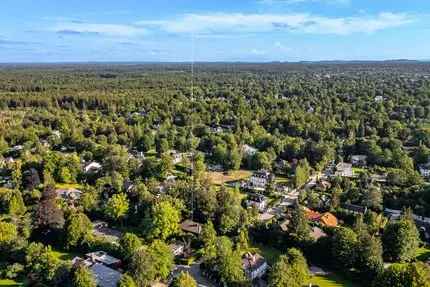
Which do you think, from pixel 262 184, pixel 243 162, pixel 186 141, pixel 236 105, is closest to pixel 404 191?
pixel 262 184

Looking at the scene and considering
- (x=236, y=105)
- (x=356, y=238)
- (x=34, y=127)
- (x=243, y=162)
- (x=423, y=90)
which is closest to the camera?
(x=356, y=238)

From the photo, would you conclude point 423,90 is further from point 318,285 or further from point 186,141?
point 318,285

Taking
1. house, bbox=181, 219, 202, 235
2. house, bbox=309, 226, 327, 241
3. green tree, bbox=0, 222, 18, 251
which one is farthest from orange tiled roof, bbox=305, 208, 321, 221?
green tree, bbox=0, 222, 18, 251

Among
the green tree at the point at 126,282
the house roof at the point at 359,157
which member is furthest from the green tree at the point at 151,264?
the house roof at the point at 359,157

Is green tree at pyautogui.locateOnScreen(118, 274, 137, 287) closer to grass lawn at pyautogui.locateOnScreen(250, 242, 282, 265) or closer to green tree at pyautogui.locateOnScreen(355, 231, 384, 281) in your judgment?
grass lawn at pyautogui.locateOnScreen(250, 242, 282, 265)

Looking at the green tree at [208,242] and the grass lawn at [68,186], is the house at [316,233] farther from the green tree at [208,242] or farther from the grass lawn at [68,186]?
the grass lawn at [68,186]
